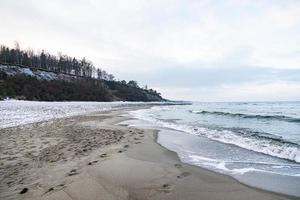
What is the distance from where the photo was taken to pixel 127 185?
593 cm

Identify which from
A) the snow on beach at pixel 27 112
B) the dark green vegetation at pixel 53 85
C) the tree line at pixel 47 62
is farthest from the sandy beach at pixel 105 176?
the tree line at pixel 47 62

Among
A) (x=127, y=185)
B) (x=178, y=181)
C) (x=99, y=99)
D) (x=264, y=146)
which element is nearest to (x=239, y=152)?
(x=264, y=146)

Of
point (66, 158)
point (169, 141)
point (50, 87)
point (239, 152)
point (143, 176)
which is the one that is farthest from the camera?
point (50, 87)

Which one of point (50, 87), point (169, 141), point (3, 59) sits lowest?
point (169, 141)

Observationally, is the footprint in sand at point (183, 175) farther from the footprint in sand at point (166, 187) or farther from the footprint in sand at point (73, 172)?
the footprint in sand at point (73, 172)

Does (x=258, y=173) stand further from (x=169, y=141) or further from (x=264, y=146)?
(x=169, y=141)

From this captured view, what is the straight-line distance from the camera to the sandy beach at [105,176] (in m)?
5.35

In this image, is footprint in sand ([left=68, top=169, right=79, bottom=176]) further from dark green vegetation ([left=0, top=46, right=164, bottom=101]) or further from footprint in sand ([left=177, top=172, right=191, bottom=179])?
dark green vegetation ([left=0, top=46, right=164, bottom=101])

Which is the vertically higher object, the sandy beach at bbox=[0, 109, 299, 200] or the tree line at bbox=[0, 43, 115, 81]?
the tree line at bbox=[0, 43, 115, 81]

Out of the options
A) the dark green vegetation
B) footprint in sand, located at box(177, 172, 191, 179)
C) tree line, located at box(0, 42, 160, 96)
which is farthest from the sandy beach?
tree line, located at box(0, 42, 160, 96)

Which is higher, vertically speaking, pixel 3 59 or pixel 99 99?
pixel 3 59

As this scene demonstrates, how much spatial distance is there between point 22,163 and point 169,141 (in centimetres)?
672

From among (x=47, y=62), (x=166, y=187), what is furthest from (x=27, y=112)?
(x=47, y=62)

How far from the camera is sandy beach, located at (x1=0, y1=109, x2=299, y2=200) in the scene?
5.35m
